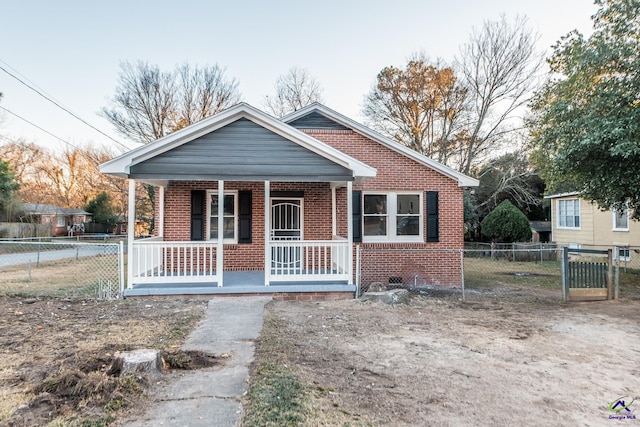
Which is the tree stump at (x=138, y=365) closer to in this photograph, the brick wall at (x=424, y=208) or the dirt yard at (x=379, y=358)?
the dirt yard at (x=379, y=358)

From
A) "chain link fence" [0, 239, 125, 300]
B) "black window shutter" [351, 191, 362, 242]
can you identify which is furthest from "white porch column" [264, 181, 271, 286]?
"chain link fence" [0, 239, 125, 300]

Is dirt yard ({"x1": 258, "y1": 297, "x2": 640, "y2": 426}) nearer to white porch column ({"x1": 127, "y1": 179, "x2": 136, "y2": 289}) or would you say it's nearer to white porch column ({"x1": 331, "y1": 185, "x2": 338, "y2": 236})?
white porch column ({"x1": 331, "y1": 185, "x2": 338, "y2": 236})

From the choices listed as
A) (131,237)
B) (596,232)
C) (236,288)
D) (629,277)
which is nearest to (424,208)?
(236,288)

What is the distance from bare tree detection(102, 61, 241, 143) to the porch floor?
20107 mm

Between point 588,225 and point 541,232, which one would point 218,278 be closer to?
point 588,225

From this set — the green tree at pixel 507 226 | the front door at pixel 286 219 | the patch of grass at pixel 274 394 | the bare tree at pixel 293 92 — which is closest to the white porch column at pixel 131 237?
the front door at pixel 286 219

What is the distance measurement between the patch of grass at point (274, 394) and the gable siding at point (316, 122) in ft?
25.3

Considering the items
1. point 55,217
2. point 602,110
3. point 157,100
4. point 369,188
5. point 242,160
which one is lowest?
point 55,217

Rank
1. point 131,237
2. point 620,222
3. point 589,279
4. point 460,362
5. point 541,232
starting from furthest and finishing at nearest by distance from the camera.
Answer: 1. point 541,232
2. point 620,222
3. point 589,279
4. point 131,237
5. point 460,362

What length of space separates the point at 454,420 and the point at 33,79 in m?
20.5

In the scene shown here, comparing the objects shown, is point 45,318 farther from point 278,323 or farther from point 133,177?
point 278,323

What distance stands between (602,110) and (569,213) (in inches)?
527

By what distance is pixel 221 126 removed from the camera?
8.70m

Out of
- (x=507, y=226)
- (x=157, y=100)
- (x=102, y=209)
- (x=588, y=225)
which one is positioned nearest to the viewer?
(x=588, y=225)
